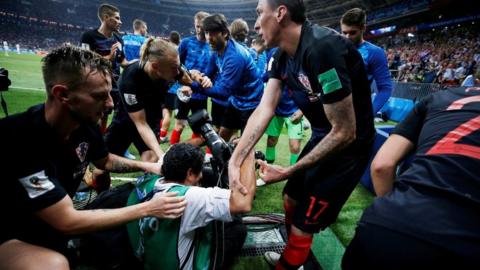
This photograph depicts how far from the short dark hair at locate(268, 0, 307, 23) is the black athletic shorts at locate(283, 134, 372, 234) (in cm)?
94

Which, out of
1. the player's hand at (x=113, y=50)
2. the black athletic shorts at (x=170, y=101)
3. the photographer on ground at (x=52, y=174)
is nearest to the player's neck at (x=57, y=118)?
the photographer on ground at (x=52, y=174)

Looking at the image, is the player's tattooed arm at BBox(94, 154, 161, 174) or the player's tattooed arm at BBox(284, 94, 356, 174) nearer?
the player's tattooed arm at BBox(284, 94, 356, 174)

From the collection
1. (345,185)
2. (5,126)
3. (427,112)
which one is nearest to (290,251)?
(345,185)

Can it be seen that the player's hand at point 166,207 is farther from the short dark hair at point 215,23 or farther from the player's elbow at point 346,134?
the short dark hair at point 215,23

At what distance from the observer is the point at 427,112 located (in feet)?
4.34

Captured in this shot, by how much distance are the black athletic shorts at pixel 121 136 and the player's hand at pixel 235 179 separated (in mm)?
1808

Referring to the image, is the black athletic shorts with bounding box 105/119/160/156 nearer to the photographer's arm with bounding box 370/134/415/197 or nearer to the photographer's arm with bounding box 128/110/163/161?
the photographer's arm with bounding box 128/110/163/161

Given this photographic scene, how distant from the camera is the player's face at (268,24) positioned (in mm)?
1763

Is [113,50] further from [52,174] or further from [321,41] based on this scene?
[321,41]

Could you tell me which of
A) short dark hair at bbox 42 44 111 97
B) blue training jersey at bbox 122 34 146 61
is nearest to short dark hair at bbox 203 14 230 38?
short dark hair at bbox 42 44 111 97

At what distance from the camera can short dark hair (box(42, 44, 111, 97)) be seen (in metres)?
1.53

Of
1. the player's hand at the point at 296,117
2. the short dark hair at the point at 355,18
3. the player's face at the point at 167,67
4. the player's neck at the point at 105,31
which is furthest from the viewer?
the player's neck at the point at 105,31

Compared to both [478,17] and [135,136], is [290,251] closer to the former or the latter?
[135,136]

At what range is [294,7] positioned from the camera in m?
1.74
